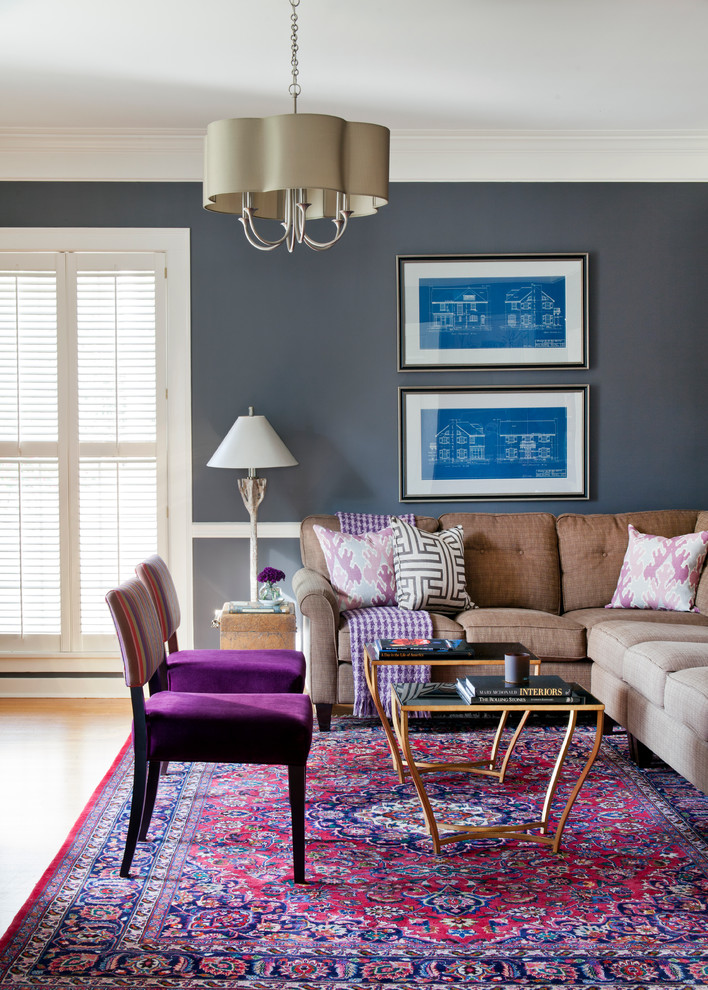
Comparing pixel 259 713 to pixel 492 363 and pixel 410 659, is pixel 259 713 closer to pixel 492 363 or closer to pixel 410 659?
pixel 410 659

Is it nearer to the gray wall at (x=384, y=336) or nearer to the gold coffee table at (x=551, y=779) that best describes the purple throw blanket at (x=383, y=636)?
the gray wall at (x=384, y=336)

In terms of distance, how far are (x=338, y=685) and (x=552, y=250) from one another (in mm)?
2622

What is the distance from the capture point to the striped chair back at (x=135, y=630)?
274cm

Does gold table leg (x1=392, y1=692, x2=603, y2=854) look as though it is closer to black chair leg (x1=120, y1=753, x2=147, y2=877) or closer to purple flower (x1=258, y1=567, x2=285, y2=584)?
black chair leg (x1=120, y1=753, x2=147, y2=877)

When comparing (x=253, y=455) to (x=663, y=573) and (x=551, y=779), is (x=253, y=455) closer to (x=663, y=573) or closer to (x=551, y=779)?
(x=663, y=573)

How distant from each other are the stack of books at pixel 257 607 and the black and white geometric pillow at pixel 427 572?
560mm

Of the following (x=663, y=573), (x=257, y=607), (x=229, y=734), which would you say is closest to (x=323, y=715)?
(x=257, y=607)

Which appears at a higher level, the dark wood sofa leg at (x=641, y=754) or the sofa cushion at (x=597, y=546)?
the sofa cushion at (x=597, y=546)

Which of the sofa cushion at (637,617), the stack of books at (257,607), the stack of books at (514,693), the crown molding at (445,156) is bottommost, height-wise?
the stack of books at (514,693)

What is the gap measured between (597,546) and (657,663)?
1372 mm

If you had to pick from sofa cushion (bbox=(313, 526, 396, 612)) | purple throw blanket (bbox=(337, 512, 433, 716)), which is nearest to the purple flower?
sofa cushion (bbox=(313, 526, 396, 612))

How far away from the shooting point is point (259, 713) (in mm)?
2783

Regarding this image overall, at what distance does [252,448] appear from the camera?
4.50 m

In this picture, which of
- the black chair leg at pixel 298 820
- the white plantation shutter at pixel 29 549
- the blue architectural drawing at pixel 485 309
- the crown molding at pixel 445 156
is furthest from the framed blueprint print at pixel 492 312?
the black chair leg at pixel 298 820
